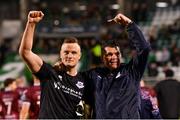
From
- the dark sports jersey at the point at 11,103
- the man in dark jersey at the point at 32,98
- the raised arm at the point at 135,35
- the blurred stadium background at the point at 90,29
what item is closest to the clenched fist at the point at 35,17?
the raised arm at the point at 135,35

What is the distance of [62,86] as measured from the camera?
506cm

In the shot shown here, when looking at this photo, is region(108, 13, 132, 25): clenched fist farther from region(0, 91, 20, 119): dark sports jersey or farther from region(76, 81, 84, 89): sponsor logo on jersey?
region(0, 91, 20, 119): dark sports jersey

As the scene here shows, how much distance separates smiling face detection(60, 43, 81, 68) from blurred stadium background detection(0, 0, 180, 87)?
12.2 meters

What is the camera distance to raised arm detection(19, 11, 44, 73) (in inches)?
183

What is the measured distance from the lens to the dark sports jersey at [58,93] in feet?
16.4

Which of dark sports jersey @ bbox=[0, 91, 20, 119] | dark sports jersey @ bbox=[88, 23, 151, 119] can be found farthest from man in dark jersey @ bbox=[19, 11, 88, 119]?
dark sports jersey @ bbox=[0, 91, 20, 119]

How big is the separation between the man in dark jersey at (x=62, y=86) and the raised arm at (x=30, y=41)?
0.03m

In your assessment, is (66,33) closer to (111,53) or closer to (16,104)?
(16,104)

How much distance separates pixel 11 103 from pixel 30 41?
5.71m

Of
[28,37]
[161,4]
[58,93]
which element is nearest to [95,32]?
[161,4]

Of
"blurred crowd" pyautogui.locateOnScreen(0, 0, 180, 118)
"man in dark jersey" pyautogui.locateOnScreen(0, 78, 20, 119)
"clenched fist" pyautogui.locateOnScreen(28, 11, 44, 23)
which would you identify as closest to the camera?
"clenched fist" pyautogui.locateOnScreen(28, 11, 44, 23)

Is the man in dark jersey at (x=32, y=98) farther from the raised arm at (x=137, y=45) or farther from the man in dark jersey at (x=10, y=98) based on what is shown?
the raised arm at (x=137, y=45)

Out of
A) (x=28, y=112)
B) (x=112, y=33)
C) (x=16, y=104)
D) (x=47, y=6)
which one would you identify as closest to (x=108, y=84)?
(x=28, y=112)

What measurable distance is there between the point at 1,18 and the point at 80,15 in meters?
5.84
